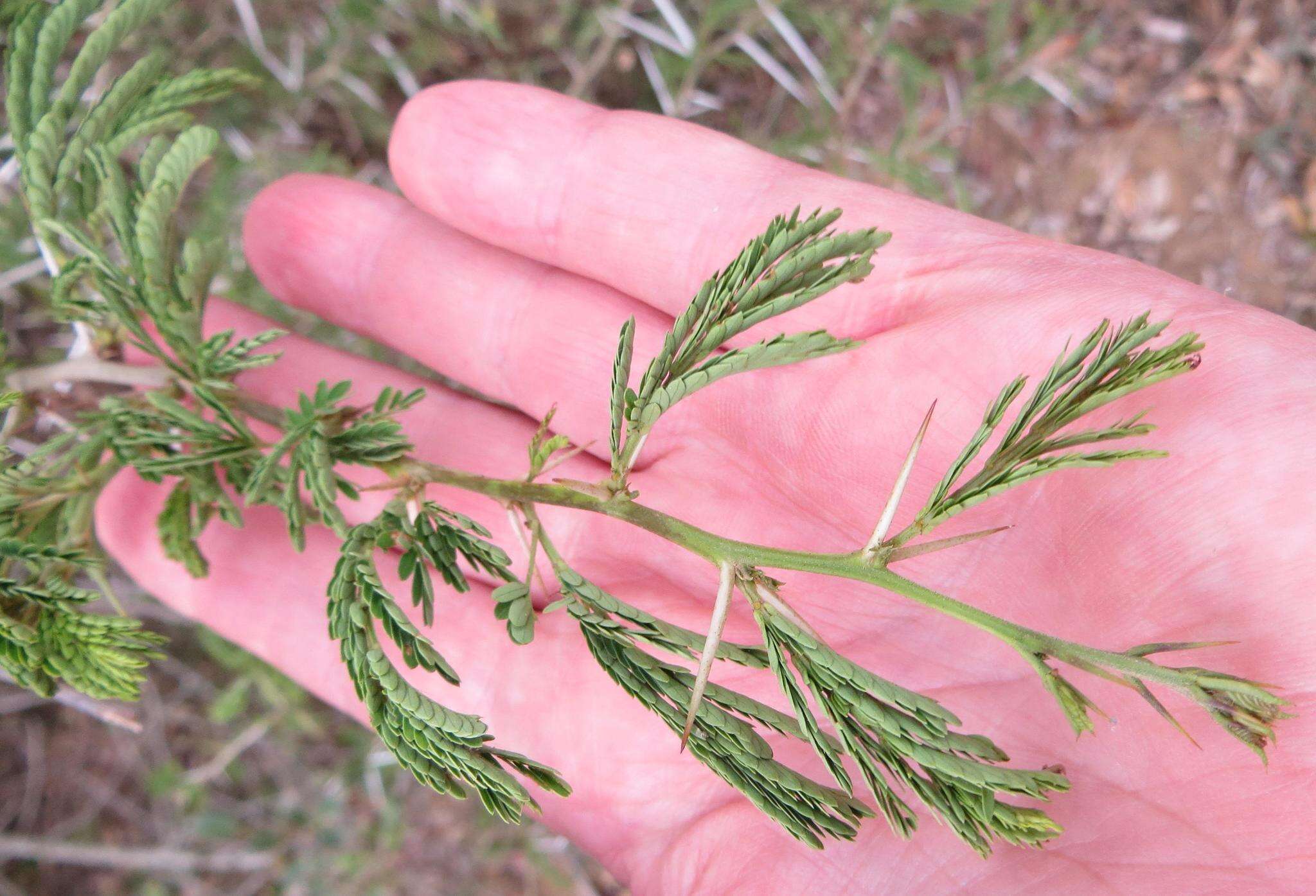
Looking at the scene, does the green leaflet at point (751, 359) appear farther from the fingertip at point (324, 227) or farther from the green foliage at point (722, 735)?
the fingertip at point (324, 227)

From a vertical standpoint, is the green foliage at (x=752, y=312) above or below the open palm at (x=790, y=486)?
above

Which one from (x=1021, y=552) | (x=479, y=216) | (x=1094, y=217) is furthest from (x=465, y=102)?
(x=1094, y=217)

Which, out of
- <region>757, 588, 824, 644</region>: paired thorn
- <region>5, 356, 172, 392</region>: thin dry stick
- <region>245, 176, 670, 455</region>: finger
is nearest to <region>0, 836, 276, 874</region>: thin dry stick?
<region>5, 356, 172, 392</region>: thin dry stick

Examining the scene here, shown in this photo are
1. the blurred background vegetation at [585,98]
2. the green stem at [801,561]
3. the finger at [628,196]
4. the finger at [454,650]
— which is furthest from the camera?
the blurred background vegetation at [585,98]

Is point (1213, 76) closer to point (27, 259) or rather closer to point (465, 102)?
point (465, 102)

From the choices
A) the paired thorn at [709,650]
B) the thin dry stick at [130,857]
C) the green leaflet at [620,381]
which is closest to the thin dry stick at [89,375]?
the green leaflet at [620,381]

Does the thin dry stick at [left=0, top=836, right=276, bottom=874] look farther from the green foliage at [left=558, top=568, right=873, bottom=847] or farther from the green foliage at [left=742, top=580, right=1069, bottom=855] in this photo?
the green foliage at [left=742, top=580, right=1069, bottom=855]

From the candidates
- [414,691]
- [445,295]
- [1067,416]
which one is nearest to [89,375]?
[445,295]
